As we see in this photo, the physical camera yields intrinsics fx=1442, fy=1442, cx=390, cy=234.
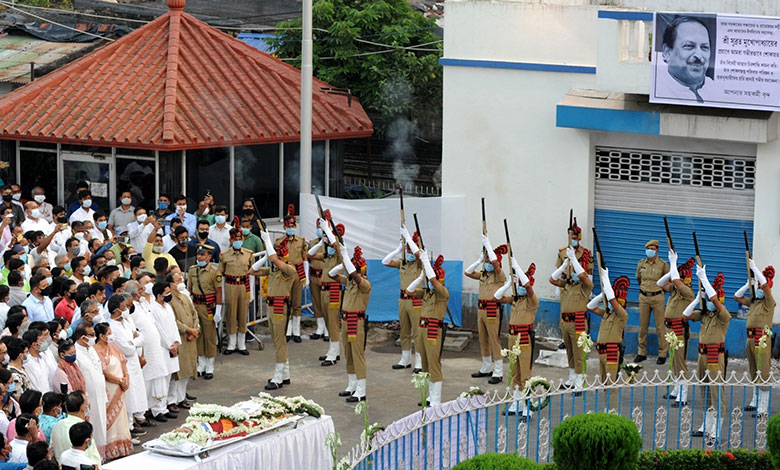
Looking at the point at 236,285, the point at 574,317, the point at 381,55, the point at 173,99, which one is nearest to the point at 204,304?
the point at 236,285

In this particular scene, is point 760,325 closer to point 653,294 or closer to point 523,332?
point 653,294

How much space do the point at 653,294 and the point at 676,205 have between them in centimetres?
120

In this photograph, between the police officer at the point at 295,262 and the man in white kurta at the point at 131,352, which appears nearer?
the man in white kurta at the point at 131,352

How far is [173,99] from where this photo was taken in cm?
1891

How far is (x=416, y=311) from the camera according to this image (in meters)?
15.7

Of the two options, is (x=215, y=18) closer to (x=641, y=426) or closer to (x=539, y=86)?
(x=539, y=86)

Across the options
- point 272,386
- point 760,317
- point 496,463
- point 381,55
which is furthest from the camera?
point 381,55

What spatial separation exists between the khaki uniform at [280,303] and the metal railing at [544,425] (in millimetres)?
2669

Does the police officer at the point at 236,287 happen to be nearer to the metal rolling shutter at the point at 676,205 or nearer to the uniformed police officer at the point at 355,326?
the uniformed police officer at the point at 355,326

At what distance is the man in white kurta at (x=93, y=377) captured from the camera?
12344 millimetres

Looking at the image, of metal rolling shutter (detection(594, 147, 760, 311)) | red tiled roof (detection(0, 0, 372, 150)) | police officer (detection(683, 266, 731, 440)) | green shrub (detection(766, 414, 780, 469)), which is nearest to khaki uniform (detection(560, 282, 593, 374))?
police officer (detection(683, 266, 731, 440))

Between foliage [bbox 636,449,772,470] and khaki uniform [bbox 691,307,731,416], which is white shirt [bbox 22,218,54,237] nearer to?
khaki uniform [bbox 691,307,731,416]

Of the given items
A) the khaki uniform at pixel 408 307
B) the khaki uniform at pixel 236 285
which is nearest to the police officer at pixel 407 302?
the khaki uniform at pixel 408 307

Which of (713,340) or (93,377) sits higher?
(713,340)
